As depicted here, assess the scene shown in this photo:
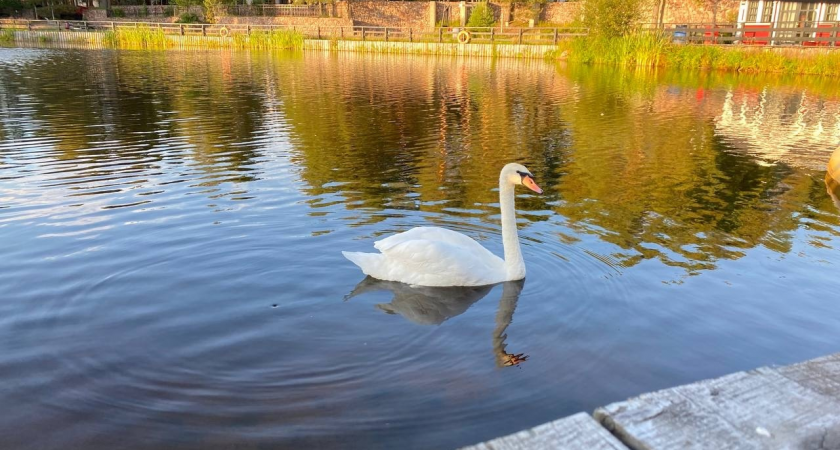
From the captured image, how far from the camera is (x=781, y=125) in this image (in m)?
18.6

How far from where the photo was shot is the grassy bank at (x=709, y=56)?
32906 mm

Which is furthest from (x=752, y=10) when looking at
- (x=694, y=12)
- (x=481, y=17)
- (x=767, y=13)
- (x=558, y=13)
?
(x=481, y=17)

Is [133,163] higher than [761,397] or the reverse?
the reverse

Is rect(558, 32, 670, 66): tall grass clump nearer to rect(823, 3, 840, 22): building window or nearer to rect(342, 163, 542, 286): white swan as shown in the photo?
rect(823, 3, 840, 22): building window

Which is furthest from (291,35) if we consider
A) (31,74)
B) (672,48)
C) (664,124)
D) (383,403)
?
(383,403)

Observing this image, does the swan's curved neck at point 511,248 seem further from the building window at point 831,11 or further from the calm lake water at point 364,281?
the building window at point 831,11

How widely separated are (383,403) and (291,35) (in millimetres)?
50133

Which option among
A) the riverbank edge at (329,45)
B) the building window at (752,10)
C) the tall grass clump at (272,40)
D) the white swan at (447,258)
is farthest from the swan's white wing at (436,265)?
the building window at (752,10)

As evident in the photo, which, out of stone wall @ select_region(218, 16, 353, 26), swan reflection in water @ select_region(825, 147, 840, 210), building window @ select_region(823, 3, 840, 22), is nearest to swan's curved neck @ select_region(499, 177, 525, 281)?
swan reflection in water @ select_region(825, 147, 840, 210)

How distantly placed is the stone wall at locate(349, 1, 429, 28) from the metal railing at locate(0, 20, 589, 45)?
487 centimetres

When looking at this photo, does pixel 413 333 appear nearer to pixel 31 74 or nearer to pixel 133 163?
pixel 133 163

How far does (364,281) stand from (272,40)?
159 ft

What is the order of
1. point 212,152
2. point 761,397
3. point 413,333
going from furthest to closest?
1. point 212,152
2. point 413,333
3. point 761,397

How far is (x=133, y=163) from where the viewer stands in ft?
40.3
